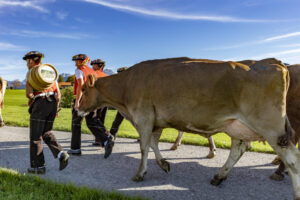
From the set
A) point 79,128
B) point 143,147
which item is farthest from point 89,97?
point 143,147

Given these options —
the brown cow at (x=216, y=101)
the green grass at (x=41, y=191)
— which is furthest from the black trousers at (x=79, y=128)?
the green grass at (x=41, y=191)

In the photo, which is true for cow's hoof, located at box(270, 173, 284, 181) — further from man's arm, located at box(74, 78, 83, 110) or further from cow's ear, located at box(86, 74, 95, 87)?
man's arm, located at box(74, 78, 83, 110)

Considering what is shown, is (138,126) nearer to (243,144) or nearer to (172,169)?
(172,169)

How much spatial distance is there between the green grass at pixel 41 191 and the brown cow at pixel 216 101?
3.21 feet

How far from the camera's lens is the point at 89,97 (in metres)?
5.21

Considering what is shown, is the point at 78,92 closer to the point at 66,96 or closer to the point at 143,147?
the point at 143,147

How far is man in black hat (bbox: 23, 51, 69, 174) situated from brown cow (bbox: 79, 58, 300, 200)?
1.43 m

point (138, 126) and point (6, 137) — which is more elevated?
point (138, 126)

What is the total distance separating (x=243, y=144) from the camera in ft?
14.0

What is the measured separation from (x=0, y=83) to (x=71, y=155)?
5.88 m

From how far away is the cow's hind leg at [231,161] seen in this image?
414 centimetres

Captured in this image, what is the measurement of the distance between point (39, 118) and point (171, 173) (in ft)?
8.75

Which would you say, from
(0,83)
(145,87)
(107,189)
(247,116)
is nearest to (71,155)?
(107,189)

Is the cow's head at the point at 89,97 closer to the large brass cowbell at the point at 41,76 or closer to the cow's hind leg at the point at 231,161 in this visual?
the large brass cowbell at the point at 41,76
